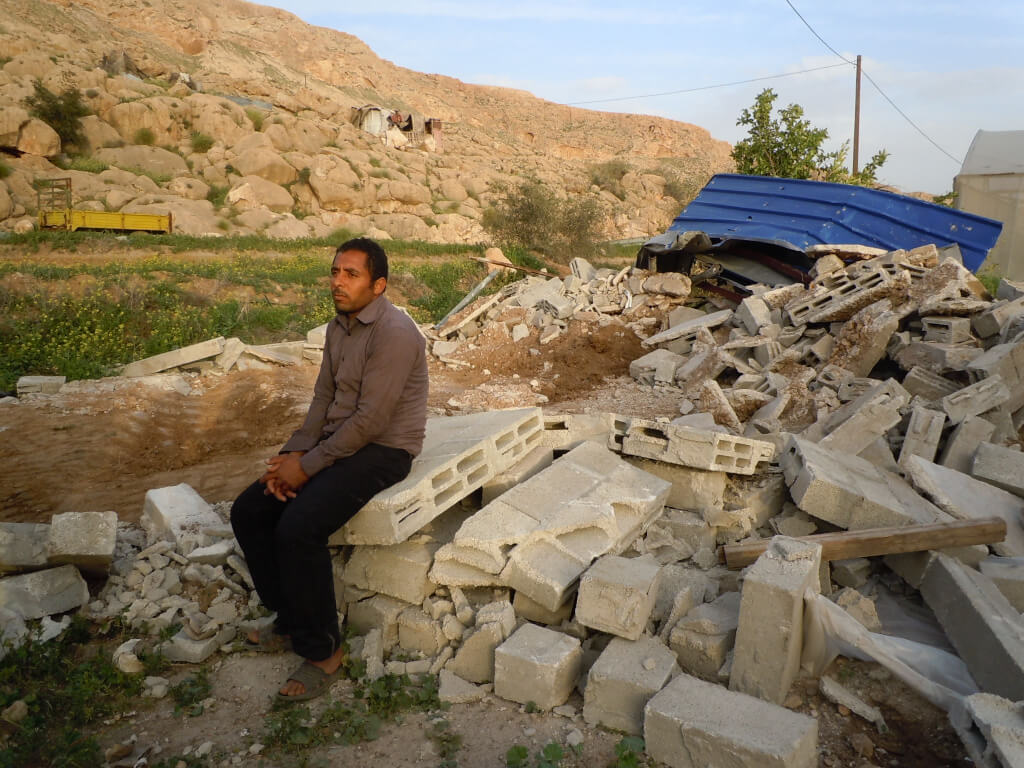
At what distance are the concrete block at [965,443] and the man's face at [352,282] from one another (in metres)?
4.22

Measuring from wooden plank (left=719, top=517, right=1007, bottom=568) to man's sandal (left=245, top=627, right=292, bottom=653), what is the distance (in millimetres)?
2356

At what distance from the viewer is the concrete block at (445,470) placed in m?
3.23

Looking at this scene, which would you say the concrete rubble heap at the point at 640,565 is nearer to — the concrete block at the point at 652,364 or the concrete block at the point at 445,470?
the concrete block at the point at 445,470

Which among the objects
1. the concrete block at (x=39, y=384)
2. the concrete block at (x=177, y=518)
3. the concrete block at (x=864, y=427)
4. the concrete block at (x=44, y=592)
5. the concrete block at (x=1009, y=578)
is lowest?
the concrete block at (x=39, y=384)

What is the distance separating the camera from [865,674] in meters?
3.02

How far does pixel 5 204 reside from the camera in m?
21.2

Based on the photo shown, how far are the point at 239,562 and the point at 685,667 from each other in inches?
102

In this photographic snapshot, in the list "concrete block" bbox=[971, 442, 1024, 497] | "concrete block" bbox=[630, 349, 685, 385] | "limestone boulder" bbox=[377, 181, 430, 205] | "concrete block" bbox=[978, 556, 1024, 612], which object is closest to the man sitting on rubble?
"concrete block" bbox=[978, 556, 1024, 612]

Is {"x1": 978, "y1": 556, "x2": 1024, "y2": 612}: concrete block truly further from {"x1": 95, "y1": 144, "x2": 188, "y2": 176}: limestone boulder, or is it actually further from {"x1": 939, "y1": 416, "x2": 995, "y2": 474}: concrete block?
{"x1": 95, "y1": 144, "x2": 188, "y2": 176}: limestone boulder

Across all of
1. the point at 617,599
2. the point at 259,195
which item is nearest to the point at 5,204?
the point at 259,195

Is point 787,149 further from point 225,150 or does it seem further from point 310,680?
point 225,150

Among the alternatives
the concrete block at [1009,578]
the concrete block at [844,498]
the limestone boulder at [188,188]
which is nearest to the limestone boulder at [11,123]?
the limestone boulder at [188,188]

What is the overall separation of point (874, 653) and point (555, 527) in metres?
1.53

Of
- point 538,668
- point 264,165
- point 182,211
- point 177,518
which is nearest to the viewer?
point 538,668
